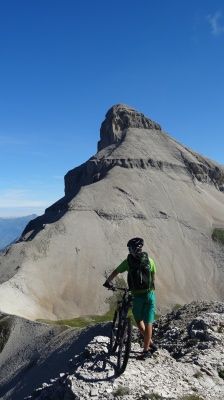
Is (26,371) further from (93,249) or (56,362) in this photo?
(93,249)

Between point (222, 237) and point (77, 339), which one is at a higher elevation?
point (222, 237)

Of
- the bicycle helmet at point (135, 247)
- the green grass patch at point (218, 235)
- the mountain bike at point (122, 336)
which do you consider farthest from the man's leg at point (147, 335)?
the green grass patch at point (218, 235)

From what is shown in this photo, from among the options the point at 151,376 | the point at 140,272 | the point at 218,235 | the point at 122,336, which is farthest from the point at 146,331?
the point at 218,235

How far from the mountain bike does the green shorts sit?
0.86ft

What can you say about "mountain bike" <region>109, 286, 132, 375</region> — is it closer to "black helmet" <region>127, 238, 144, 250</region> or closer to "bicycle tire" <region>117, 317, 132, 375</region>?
"bicycle tire" <region>117, 317, 132, 375</region>

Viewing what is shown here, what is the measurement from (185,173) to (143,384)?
178339 mm

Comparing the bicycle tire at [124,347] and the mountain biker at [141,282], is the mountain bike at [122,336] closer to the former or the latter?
the bicycle tire at [124,347]

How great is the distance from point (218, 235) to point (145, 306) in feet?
495

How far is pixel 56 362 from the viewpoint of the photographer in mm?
41375

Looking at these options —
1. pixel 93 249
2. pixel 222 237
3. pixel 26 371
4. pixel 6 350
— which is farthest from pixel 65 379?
pixel 222 237

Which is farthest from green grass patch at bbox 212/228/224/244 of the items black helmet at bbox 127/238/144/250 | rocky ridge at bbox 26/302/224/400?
black helmet at bbox 127/238/144/250

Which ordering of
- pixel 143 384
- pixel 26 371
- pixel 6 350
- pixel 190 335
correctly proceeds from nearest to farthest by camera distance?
pixel 143 384
pixel 190 335
pixel 26 371
pixel 6 350

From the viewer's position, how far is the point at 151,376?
1540 centimetres

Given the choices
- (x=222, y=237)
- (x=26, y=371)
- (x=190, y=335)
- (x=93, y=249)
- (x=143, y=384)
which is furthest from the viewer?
(x=222, y=237)
